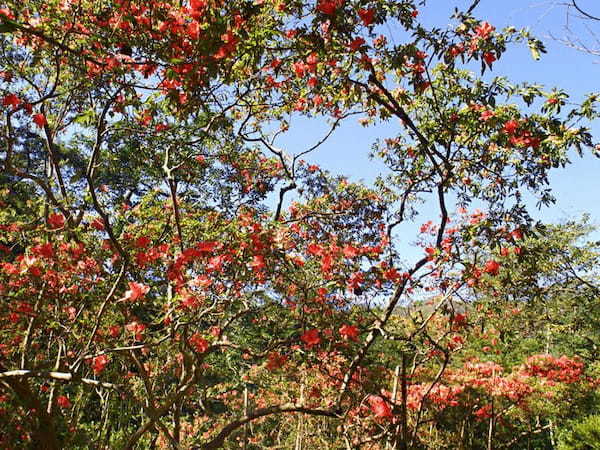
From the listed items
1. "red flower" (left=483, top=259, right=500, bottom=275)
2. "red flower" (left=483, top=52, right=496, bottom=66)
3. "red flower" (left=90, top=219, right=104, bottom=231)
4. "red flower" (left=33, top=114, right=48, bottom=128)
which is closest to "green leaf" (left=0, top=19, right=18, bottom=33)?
"red flower" (left=483, top=52, right=496, bottom=66)

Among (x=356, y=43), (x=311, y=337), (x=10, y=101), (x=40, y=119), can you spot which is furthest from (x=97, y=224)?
(x=356, y=43)

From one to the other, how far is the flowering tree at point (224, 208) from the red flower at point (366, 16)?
12 mm

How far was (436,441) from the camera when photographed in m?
8.04

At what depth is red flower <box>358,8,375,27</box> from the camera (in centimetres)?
274

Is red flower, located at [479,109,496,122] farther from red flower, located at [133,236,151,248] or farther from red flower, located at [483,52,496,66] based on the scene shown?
red flower, located at [133,236,151,248]

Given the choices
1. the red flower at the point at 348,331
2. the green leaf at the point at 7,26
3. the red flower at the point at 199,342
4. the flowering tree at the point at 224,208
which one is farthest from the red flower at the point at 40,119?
the red flower at the point at 348,331

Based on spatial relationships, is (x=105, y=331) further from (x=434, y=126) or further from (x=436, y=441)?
(x=436, y=441)

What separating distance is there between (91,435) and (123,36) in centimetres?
423

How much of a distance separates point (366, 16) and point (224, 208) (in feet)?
12.7

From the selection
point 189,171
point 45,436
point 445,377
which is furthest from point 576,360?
point 45,436

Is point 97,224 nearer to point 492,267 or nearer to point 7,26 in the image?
point 7,26

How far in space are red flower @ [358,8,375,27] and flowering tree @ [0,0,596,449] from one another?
0.04 feet

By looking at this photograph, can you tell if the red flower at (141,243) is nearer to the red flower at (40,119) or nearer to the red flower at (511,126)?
the red flower at (40,119)

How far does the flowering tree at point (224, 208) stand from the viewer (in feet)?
9.47
